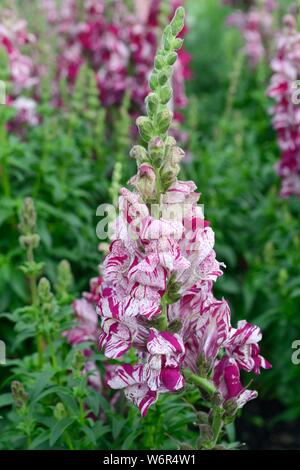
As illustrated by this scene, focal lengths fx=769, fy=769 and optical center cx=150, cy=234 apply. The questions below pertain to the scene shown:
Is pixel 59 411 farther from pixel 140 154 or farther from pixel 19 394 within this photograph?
pixel 140 154

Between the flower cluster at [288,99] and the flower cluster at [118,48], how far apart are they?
129cm

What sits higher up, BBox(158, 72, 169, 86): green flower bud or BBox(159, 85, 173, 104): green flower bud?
BBox(158, 72, 169, 86): green flower bud

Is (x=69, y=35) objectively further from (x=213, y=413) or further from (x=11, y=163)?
(x=213, y=413)

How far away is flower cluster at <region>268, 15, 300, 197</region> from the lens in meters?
4.13

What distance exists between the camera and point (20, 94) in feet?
16.9

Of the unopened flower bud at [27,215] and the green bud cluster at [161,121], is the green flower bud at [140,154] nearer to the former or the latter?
the green bud cluster at [161,121]

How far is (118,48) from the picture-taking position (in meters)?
5.25

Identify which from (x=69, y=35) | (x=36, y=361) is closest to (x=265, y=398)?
(x=36, y=361)

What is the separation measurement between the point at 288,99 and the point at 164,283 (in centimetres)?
236

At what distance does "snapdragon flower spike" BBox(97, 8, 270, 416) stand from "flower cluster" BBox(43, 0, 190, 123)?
3.13 meters

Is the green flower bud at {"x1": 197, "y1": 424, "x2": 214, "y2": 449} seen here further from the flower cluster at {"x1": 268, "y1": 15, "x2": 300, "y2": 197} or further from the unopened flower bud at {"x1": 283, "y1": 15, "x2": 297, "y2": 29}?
the unopened flower bud at {"x1": 283, "y1": 15, "x2": 297, "y2": 29}

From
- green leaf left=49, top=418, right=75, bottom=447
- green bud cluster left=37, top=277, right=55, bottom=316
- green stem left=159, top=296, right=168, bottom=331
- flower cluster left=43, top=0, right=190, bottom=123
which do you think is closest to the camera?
green stem left=159, top=296, right=168, bottom=331

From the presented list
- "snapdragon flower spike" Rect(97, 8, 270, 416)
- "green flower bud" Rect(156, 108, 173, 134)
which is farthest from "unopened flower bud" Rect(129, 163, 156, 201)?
"green flower bud" Rect(156, 108, 173, 134)
